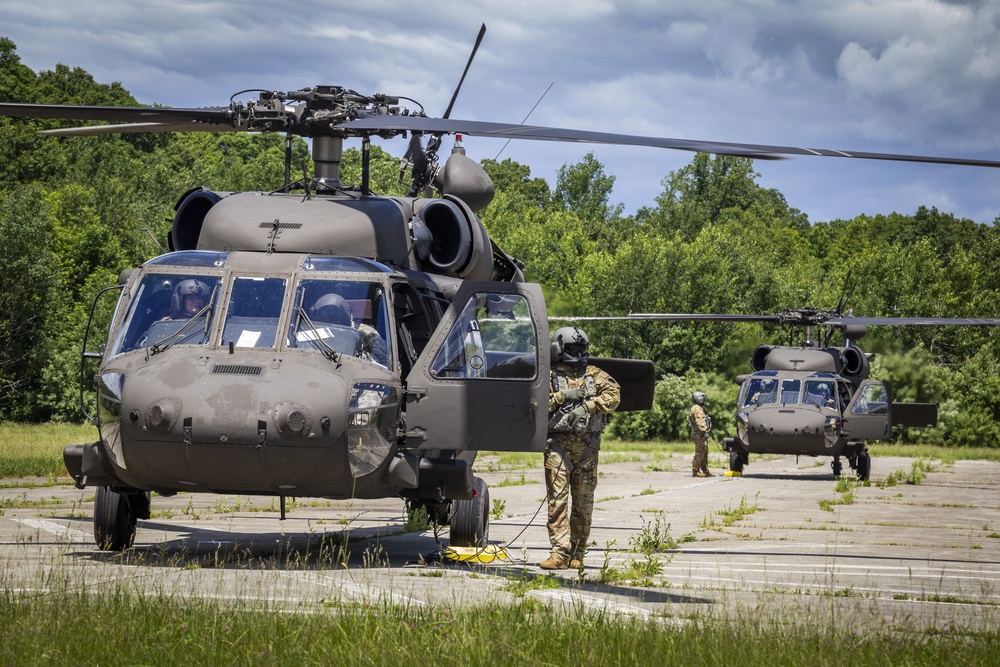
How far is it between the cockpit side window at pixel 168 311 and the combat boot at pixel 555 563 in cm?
320

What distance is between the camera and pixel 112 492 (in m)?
10.7

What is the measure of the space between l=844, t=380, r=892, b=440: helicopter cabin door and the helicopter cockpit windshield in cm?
1753

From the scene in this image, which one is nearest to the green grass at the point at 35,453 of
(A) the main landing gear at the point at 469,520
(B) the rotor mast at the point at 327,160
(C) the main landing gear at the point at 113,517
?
(C) the main landing gear at the point at 113,517

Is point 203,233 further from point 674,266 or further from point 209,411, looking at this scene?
point 674,266

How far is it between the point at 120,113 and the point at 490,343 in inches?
136

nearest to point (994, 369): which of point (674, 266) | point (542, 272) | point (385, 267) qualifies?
point (674, 266)

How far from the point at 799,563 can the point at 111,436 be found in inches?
229

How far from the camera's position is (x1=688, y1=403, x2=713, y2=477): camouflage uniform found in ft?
87.0

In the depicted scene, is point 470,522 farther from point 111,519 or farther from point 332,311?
point 111,519

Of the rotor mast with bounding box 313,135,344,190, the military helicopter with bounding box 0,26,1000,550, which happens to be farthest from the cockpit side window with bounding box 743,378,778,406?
the rotor mast with bounding box 313,135,344,190

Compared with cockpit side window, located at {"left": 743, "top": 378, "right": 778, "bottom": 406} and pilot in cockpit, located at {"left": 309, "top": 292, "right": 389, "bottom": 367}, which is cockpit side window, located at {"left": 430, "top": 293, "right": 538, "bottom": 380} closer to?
pilot in cockpit, located at {"left": 309, "top": 292, "right": 389, "bottom": 367}

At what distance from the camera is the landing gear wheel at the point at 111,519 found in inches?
420

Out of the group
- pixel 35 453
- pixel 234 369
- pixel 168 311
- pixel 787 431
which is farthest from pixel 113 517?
pixel 787 431

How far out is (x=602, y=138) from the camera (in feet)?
27.6
